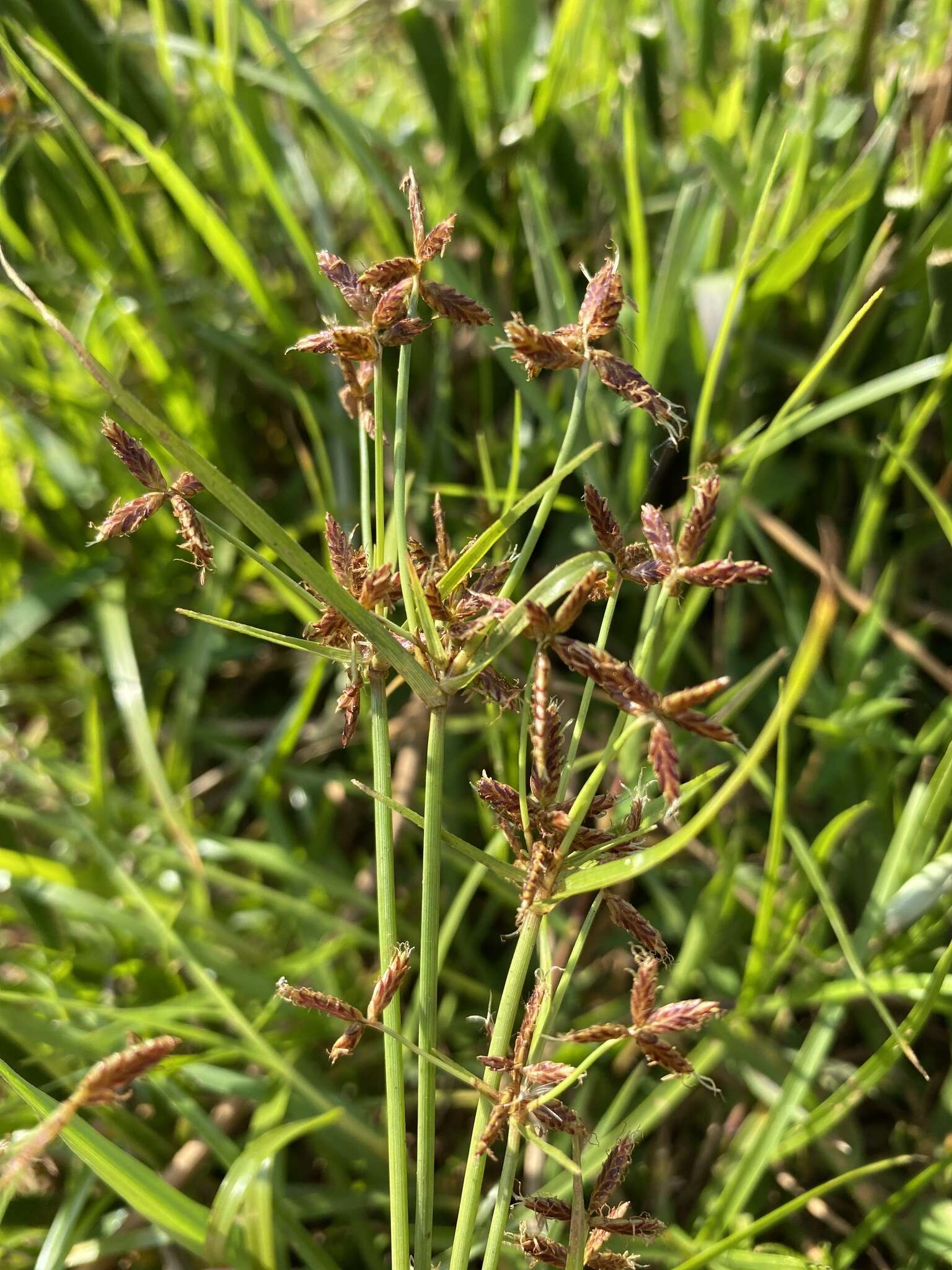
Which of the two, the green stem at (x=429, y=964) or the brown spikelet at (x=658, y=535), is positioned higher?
the brown spikelet at (x=658, y=535)

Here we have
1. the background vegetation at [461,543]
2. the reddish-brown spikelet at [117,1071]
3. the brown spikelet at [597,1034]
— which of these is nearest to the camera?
the reddish-brown spikelet at [117,1071]

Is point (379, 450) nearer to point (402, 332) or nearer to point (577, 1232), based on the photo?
point (402, 332)

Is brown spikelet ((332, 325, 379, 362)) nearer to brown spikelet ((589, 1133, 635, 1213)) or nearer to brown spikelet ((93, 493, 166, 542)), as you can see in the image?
brown spikelet ((93, 493, 166, 542))

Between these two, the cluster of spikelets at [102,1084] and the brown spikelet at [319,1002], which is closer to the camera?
the cluster of spikelets at [102,1084]

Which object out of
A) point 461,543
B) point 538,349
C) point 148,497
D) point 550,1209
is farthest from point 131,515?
point 461,543

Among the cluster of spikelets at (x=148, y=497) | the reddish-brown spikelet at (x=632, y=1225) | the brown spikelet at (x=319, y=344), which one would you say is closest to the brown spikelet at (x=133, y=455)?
the cluster of spikelets at (x=148, y=497)

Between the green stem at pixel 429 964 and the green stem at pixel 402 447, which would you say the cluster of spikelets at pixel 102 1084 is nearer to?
the green stem at pixel 429 964

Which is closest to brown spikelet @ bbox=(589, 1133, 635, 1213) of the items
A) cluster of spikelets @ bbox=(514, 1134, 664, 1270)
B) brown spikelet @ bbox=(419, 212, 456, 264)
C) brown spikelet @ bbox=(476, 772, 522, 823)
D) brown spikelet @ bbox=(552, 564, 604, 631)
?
cluster of spikelets @ bbox=(514, 1134, 664, 1270)
